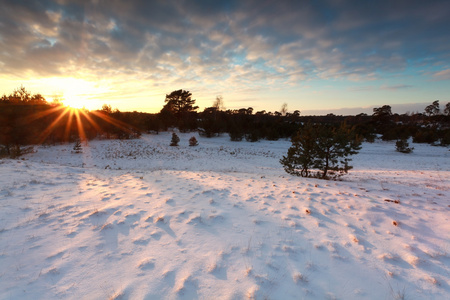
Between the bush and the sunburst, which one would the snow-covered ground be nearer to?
the bush

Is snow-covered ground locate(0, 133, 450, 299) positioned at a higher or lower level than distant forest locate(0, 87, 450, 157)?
lower

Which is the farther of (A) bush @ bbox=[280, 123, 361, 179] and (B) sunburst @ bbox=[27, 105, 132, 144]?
(B) sunburst @ bbox=[27, 105, 132, 144]

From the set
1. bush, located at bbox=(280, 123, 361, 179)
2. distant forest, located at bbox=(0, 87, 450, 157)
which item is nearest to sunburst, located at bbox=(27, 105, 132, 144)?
distant forest, located at bbox=(0, 87, 450, 157)

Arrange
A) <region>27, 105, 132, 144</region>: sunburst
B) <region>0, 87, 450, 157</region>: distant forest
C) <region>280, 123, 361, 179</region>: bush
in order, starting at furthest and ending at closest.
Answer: <region>27, 105, 132, 144</region>: sunburst → <region>0, 87, 450, 157</region>: distant forest → <region>280, 123, 361, 179</region>: bush

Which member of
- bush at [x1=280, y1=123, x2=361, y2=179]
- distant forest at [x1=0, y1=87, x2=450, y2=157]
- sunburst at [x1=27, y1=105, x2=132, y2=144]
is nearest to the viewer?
bush at [x1=280, y1=123, x2=361, y2=179]

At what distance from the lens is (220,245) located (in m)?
3.73

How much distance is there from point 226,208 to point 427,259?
162 inches

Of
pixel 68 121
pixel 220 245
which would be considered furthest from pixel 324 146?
pixel 68 121

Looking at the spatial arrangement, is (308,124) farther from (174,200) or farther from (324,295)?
(324,295)

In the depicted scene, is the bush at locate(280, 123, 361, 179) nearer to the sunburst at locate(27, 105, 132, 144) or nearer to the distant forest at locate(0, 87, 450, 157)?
the distant forest at locate(0, 87, 450, 157)

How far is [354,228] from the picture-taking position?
441 centimetres

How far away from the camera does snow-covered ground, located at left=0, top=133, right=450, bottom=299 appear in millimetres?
2727

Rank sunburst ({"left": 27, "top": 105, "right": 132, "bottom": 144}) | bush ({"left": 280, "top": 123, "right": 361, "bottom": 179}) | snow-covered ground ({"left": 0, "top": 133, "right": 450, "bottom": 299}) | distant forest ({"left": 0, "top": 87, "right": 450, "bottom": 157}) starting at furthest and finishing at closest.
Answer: sunburst ({"left": 27, "top": 105, "right": 132, "bottom": 144})
distant forest ({"left": 0, "top": 87, "right": 450, "bottom": 157})
bush ({"left": 280, "top": 123, "right": 361, "bottom": 179})
snow-covered ground ({"left": 0, "top": 133, "right": 450, "bottom": 299})

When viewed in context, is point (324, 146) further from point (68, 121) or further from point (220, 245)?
point (68, 121)
